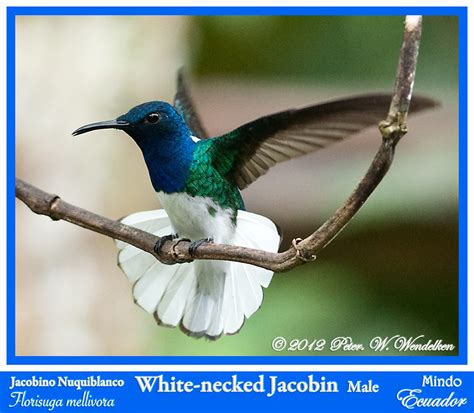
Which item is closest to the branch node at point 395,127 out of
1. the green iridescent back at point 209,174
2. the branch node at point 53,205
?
the green iridescent back at point 209,174

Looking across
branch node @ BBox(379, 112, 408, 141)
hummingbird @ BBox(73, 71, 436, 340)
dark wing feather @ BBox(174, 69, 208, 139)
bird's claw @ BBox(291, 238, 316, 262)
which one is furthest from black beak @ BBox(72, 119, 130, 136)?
branch node @ BBox(379, 112, 408, 141)

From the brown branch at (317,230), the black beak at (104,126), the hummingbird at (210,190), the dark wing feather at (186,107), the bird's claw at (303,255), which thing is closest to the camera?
the brown branch at (317,230)

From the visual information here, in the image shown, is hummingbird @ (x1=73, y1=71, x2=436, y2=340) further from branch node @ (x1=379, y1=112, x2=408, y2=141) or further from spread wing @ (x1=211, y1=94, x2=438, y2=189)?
branch node @ (x1=379, y1=112, x2=408, y2=141)

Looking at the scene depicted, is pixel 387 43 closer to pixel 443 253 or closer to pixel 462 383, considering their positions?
pixel 443 253

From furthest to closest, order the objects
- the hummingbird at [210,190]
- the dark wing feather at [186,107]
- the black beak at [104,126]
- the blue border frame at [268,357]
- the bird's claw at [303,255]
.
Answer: the dark wing feather at [186,107] → the blue border frame at [268,357] → the black beak at [104,126] → the hummingbird at [210,190] → the bird's claw at [303,255]

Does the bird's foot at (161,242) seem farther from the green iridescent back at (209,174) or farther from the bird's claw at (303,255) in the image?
the bird's claw at (303,255)

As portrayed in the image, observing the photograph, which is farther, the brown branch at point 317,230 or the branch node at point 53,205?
the branch node at point 53,205
